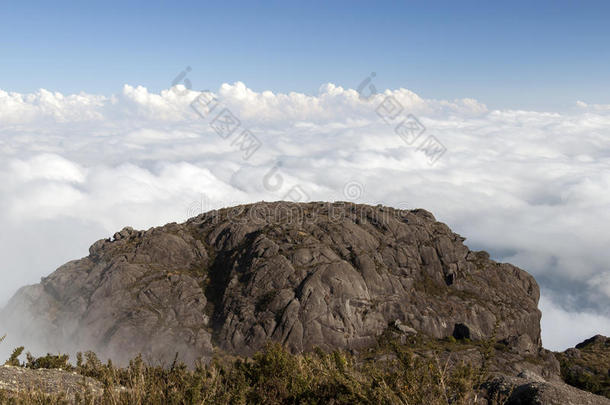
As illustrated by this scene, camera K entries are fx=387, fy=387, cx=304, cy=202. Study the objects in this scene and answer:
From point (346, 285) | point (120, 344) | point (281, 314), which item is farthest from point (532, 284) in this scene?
point (120, 344)

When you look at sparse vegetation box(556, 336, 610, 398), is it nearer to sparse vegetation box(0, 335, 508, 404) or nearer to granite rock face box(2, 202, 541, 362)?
granite rock face box(2, 202, 541, 362)

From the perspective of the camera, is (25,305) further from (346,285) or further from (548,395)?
(548,395)

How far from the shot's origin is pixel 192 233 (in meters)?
110

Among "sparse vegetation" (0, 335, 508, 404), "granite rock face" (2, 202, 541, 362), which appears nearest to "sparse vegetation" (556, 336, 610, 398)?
"granite rock face" (2, 202, 541, 362)

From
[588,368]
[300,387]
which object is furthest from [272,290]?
[588,368]

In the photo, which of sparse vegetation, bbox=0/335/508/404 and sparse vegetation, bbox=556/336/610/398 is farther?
sparse vegetation, bbox=556/336/610/398

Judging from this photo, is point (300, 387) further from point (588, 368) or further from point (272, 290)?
point (588, 368)

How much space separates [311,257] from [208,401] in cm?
7908

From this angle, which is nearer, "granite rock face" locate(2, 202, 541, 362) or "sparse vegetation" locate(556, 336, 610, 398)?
"sparse vegetation" locate(556, 336, 610, 398)

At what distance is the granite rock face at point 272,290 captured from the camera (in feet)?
270

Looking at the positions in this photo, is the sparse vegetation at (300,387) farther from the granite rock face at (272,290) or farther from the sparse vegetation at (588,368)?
the sparse vegetation at (588,368)

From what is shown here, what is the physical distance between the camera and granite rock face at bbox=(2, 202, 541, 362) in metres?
82.3

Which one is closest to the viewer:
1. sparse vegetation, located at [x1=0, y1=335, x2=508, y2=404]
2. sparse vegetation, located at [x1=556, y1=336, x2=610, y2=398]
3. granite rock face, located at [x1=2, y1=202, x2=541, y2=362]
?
sparse vegetation, located at [x1=0, y1=335, x2=508, y2=404]

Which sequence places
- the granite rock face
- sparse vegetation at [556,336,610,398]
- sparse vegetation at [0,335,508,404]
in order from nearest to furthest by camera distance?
sparse vegetation at [0,335,508,404] → sparse vegetation at [556,336,610,398] → the granite rock face
